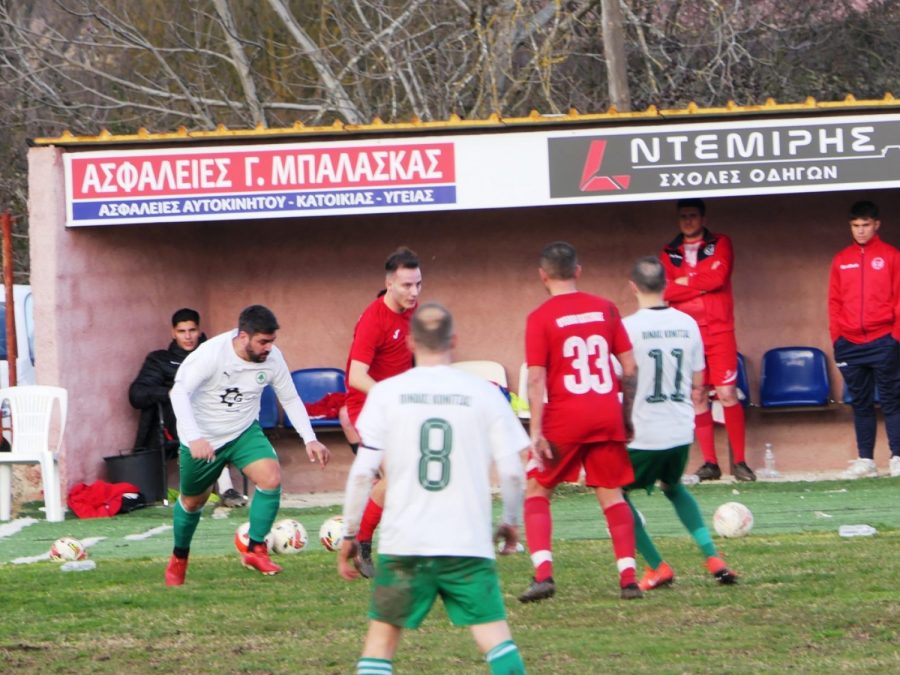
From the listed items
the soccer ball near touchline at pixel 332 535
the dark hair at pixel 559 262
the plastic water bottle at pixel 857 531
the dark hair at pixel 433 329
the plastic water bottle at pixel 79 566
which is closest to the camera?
the dark hair at pixel 433 329

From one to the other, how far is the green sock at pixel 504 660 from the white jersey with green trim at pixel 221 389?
361 centimetres

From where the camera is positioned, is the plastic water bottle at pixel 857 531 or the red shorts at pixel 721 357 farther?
the red shorts at pixel 721 357

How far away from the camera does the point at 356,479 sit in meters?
5.39

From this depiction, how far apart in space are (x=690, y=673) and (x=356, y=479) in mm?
1630

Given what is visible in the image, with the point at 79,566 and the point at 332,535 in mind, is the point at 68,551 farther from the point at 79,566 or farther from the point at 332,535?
the point at 332,535

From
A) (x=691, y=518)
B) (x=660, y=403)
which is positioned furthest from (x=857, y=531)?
(x=660, y=403)

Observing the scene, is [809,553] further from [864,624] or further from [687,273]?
[687,273]


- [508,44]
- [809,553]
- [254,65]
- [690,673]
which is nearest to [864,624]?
[690,673]

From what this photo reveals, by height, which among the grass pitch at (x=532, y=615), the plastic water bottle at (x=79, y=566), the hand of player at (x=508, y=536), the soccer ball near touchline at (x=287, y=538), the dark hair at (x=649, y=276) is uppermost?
the dark hair at (x=649, y=276)

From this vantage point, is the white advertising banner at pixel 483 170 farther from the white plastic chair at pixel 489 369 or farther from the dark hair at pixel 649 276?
the dark hair at pixel 649 276

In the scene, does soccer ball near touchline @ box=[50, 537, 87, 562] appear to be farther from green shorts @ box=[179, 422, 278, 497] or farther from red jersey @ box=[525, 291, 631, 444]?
red jersey @ box=[525, 291, 631, 444]

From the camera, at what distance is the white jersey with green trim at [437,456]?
17.1 feet

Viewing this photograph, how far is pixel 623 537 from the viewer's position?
24.9 feet

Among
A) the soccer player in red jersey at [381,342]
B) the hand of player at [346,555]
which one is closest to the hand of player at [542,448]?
the soccer player in red jersey at [381,342]
